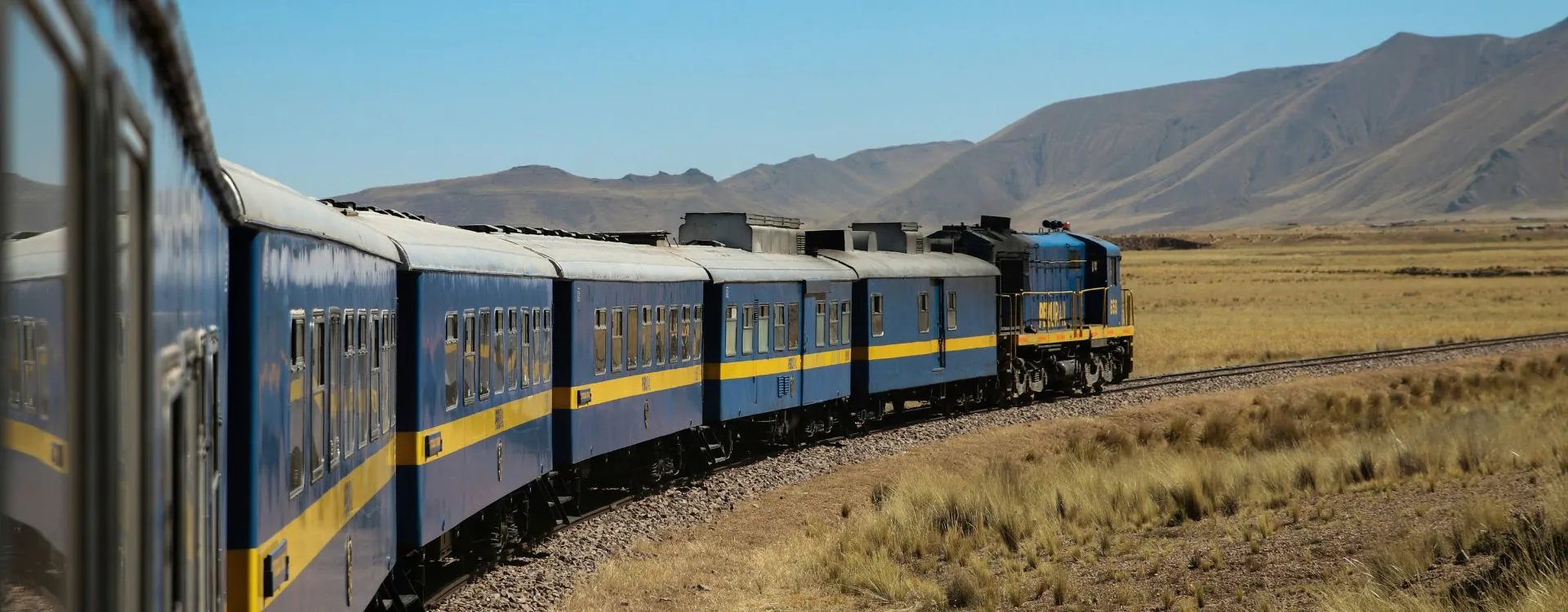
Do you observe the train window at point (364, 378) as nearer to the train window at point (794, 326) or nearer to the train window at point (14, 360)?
the train window at point (14, 360)

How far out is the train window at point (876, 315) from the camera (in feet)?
92.8

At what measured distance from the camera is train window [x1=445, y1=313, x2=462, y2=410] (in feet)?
41.0

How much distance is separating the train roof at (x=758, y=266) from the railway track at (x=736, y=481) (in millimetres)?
2720

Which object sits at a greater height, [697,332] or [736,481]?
[697,332]

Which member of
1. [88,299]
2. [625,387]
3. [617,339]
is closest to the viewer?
[88,299]

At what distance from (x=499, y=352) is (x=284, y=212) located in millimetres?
7643

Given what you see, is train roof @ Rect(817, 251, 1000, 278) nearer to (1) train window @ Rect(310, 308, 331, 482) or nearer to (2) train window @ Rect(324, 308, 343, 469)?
(2) train window @ Rect(324, 308, 343, 469)

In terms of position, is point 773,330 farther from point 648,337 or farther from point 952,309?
point 952,309

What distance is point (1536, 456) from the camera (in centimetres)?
1842

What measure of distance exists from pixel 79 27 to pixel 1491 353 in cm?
4965

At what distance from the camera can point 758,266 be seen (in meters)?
24.4

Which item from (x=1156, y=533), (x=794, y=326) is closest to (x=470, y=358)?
(x=1156, y=533)

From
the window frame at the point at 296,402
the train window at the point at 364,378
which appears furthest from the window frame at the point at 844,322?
the window frame at the point at 296,402

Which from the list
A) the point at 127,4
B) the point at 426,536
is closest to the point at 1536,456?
the point at 426,536
